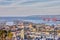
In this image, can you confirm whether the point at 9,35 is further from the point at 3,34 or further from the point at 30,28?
the point at 30,28

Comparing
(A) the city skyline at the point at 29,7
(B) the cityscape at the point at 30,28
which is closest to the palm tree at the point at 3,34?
(B) the cityscape at the point at 30,28

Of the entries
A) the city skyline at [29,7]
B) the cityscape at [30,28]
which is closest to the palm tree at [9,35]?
the cityscape at [30,28]

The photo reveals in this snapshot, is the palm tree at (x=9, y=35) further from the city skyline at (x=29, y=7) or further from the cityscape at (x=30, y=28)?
the city skyline at (x=29, y=7)

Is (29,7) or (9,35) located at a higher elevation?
(29,7)

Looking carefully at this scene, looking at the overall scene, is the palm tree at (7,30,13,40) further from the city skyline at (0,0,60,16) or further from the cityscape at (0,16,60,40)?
the city skyline at (0,0,60,16)

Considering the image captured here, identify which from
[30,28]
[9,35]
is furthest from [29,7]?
[9,35]

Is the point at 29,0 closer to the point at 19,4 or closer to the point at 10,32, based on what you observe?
the point at 19,4

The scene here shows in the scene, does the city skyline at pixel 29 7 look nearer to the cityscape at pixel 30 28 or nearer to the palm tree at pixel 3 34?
the cityscape at pixel 30 28

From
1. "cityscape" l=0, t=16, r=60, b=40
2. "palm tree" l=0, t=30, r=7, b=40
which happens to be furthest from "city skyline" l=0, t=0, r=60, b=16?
"palm tree" l=0, t=30, r=7, b=40

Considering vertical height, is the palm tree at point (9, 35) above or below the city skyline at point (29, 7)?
below
